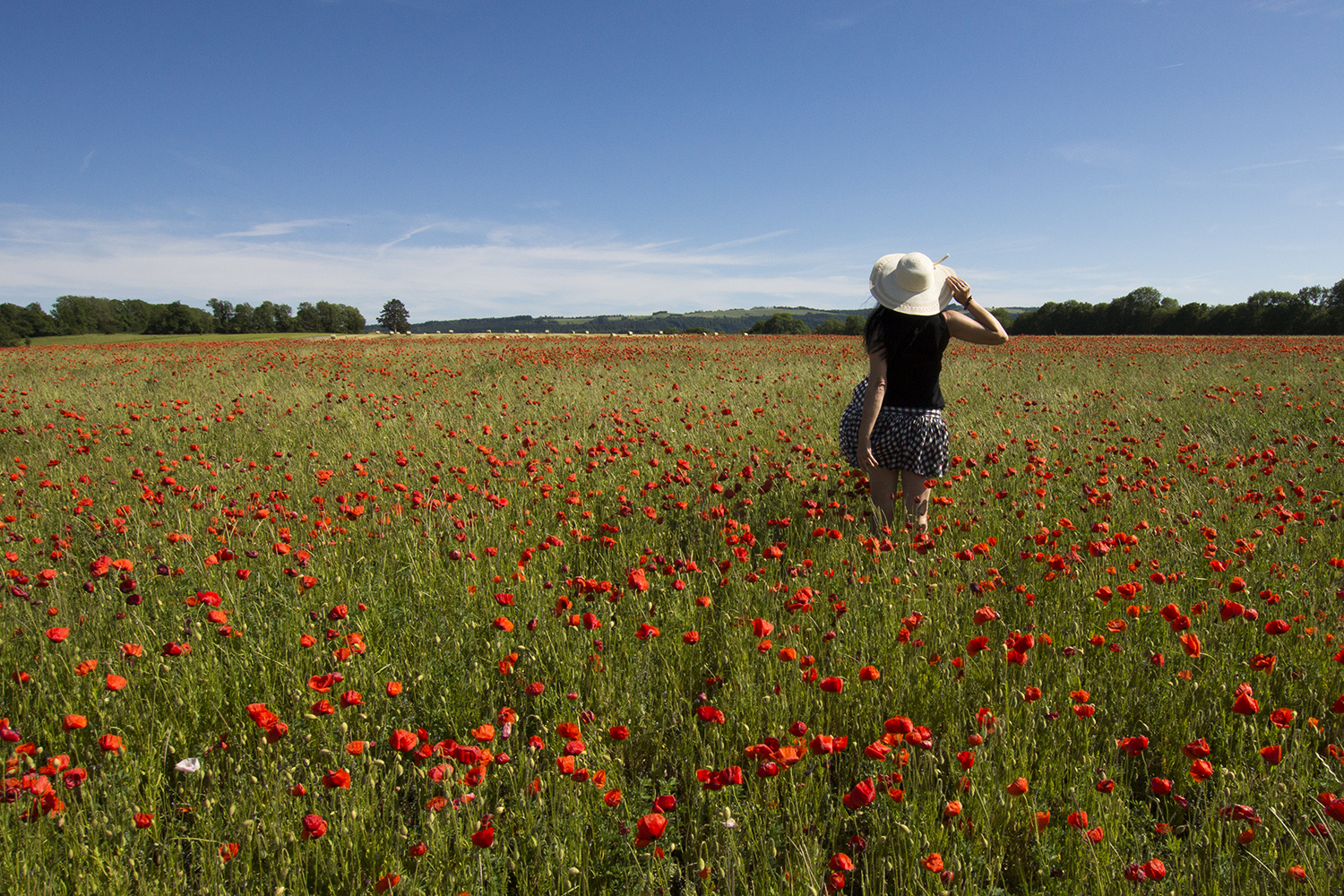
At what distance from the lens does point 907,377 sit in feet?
13.7

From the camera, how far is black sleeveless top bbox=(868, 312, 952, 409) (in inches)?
156

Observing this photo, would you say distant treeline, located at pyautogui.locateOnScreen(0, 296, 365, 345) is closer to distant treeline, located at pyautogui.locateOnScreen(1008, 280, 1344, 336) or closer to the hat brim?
the hat brim

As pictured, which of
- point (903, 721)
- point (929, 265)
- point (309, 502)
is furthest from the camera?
point (309, 502)

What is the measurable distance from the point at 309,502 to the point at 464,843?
3.56 meters

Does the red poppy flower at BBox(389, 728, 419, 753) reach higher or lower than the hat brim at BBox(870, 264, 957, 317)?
lower

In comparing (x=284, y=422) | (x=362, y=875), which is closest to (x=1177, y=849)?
(x=362, y=875)

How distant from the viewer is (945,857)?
5.71 feet

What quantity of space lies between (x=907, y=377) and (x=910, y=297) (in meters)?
0.55

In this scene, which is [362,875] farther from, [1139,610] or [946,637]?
[1139,610]

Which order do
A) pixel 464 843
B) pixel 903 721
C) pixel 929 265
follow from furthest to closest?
pixel 929 265, pixel 903 721, pixel 464 843

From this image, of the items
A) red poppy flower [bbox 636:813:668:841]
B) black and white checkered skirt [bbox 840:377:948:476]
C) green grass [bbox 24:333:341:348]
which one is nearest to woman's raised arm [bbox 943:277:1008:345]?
black and white checkered skirt [bbox 840:377:948:476]

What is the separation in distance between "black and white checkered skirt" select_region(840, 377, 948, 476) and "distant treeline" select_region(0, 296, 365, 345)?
207ft

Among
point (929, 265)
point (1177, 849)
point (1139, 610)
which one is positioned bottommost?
point (1177, 849)

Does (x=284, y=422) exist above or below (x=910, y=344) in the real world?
below
